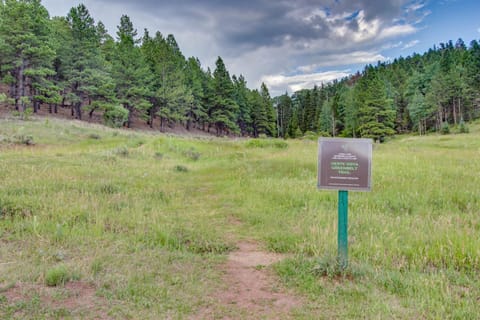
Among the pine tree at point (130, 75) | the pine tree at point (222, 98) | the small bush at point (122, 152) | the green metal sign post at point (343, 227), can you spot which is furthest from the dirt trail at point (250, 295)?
the pine tree at point (222, 98)

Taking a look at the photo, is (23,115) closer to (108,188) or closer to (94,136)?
(94,136)

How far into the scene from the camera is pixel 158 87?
4841 centimetres

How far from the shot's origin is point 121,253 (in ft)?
15.4

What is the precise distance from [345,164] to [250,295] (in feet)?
6.76

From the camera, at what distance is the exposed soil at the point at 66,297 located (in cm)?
323

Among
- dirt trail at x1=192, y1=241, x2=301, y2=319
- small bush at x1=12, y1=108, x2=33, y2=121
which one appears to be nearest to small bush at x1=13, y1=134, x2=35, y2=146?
small bush at x1=12, y1=108, x2=33, y2=121

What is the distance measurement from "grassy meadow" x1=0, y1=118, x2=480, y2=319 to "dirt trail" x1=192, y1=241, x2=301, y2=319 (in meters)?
0.12

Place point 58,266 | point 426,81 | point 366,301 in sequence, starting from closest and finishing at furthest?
point 366,301 < point 58,266 < point 426,81

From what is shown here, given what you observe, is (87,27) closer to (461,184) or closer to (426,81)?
(461,184)

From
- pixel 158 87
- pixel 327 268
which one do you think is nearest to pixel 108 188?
pixel 327 268

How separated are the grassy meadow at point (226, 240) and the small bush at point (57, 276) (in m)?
0.01

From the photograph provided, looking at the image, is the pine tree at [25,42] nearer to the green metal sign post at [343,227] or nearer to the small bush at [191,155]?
the small bush at [191,155]

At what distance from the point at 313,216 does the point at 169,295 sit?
12.4 ft

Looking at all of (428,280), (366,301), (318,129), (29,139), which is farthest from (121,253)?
(318,129)
